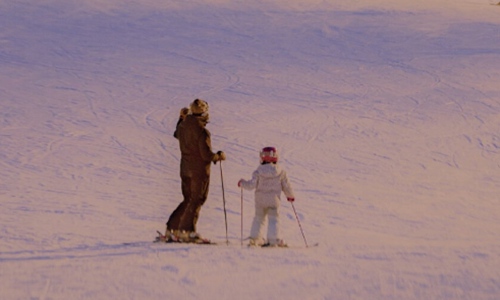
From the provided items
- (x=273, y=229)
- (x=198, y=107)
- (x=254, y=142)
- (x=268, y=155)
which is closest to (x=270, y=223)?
(x=273, y=229)

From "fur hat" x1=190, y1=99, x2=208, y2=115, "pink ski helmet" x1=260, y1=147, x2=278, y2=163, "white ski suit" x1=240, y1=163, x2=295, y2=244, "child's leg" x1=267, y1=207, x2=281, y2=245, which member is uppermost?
"fur hat" x1=190, y1=99, x2=208, y2=115

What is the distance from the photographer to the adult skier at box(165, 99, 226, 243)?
8312 millimetres

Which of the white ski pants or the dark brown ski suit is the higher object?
the dark brown ski suit

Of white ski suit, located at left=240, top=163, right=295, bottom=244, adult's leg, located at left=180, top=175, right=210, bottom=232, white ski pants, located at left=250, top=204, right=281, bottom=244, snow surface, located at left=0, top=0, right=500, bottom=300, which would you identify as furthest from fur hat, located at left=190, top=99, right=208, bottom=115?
snow surface, located at left=0, top=0, right=500, bottom=300

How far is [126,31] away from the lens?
2852 cm

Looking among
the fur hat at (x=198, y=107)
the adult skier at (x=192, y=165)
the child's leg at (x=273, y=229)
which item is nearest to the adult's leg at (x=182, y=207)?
the adult skier at (x=192, y=165)

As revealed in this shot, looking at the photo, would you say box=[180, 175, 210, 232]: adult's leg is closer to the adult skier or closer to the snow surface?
the adult skier

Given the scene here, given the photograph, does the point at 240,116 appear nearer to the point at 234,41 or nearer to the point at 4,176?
the point at 4,176

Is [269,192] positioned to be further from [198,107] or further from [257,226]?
[198,107]

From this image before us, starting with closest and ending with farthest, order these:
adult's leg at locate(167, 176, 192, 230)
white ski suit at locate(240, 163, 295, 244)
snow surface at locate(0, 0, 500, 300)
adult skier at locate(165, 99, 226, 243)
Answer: snow surface at locate(0, 0, 500, 300)
adult skier at locate(165, 99, 226, 243)
white ski suit at locate(240, 163, 295, 244)
adult's leg at locate(167, 176, 192, 230)

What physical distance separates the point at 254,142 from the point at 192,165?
7.85 metres

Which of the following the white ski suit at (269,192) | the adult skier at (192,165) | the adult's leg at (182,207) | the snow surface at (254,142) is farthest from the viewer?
the adult's leg at (182,207)

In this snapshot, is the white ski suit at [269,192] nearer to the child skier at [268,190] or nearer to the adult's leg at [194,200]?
the child skier at [268,190]

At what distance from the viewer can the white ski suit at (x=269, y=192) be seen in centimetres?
842
